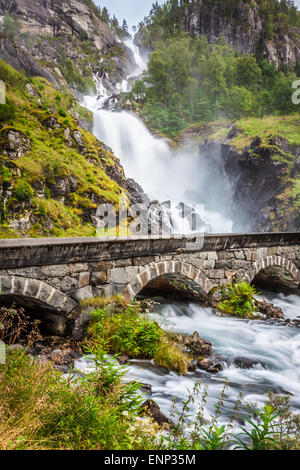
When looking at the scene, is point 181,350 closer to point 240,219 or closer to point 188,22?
point 240,219

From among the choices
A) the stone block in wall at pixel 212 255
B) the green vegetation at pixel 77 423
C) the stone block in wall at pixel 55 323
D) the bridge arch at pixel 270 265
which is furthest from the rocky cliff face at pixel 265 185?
the green vegetation at pixel 77 423

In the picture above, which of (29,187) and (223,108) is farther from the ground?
(223,108)

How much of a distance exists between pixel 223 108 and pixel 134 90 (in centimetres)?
1298

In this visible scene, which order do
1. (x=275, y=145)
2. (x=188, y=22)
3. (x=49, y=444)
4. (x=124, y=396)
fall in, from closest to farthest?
(x=49, y=444) < (x=124, y=396) < (x=275, y=145) < (x=188, y=22)

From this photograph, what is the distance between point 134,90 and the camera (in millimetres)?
42281

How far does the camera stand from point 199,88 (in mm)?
45000

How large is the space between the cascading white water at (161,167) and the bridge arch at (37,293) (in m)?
19.3

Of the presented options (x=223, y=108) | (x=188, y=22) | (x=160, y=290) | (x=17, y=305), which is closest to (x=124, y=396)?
(x=17, y=305)

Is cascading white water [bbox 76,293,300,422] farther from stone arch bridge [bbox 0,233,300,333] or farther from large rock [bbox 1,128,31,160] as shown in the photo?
large rock [bbox 1,128,31,160]

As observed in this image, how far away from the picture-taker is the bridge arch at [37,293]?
417 centimetres

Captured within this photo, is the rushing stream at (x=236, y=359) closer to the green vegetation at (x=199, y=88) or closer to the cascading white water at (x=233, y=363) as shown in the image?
the cascading white water at (x=233, y=363)

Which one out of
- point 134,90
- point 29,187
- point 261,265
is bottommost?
point 261,265

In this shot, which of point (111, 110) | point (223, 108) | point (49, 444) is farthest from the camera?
point (223, 108)

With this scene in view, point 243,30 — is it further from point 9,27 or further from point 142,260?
point 142,260
